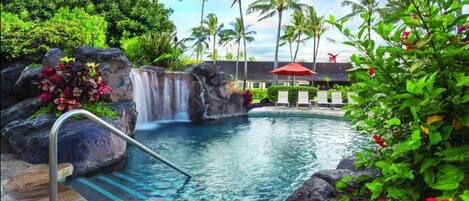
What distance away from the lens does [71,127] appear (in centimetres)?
478

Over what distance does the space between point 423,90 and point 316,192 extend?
1.62 metres

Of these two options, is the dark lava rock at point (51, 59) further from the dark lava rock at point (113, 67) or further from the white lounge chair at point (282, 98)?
the white lounge chair at point (282, 98)

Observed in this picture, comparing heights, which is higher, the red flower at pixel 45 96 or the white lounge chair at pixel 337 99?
the red flower at pixel 45 96

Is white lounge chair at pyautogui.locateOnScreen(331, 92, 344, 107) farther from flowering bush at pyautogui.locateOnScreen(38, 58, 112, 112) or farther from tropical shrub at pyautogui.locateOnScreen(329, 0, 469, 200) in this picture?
tropical shrub at pyautogui.locateOnScreen(329, 0, 469, 200)

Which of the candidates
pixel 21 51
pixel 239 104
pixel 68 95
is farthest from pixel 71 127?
pixel 239 104

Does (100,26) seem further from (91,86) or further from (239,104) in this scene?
(239,104)

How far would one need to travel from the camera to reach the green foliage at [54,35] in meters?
5.24

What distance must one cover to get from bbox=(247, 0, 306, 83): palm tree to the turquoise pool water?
16.4 m

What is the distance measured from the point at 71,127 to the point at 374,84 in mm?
4207

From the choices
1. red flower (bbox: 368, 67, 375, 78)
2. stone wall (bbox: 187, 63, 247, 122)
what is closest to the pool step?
red flower (bbox: 368, 67, 375, 78)

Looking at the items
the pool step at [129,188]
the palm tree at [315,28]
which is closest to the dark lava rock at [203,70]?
the pool step at [129,188]

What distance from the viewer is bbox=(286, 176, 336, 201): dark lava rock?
2799 mm

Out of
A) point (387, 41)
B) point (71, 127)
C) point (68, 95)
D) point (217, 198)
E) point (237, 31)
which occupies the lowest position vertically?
point (217, 198)

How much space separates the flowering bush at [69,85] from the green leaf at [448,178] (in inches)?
195
